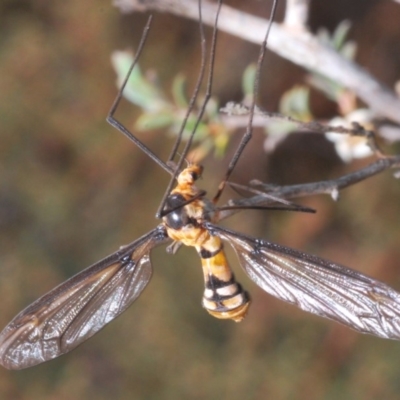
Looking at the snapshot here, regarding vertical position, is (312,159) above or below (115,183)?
above

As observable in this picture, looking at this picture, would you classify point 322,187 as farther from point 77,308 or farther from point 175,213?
point 77,308

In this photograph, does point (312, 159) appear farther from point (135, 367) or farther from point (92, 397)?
point (92, 397)

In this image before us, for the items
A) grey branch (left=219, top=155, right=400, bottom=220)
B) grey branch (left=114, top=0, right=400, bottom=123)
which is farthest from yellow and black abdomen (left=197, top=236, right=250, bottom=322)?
grey branch (left=114, top=0, right=400, bottom=123)

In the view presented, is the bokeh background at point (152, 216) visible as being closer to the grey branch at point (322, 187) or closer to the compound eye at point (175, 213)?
the compound eye at point (175, 213)

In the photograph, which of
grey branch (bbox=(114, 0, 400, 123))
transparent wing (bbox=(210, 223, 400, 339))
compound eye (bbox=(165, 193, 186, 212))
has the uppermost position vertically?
grey branch (bbox=(114, 0, 400, 123))

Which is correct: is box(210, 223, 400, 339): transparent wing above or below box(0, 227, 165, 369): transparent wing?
above

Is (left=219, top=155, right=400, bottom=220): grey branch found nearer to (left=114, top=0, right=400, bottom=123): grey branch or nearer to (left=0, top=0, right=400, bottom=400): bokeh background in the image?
(left=114, top=0, right=400, bottom=123): grey branch

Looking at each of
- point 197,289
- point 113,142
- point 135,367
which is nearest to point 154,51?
point 113,142
